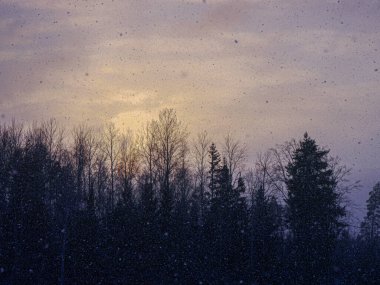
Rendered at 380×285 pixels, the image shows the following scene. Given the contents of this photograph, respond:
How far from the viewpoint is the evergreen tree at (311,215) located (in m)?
30.4

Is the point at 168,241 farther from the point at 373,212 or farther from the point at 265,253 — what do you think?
the point at 373,212

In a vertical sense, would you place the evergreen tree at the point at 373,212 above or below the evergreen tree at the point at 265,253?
above

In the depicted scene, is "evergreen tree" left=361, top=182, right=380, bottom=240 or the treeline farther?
"evergreen tree" left=361, top=182, right=380, bottom=240

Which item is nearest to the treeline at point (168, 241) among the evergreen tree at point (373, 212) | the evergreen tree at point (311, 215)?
the evergreen tree at point (311, 215)

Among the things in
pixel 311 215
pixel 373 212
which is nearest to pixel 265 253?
pixel 311 215

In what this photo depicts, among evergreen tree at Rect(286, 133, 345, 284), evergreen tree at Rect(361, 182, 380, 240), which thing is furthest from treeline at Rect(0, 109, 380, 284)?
evergreen tree at Rect(361, 182, 380, 240)

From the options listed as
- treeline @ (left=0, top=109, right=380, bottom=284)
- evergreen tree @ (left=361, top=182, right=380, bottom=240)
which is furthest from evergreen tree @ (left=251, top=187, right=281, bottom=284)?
evergreen tree @ (left=361, top=182, right=380, bottom=240)

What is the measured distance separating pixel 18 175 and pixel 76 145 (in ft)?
99.5

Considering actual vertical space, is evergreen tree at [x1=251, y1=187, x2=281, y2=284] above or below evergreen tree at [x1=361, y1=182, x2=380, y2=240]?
below

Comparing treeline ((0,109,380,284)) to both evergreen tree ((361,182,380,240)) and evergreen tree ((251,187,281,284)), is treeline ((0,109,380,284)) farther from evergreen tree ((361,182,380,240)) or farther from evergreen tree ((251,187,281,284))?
evergreen tree ((361,182,380,240))

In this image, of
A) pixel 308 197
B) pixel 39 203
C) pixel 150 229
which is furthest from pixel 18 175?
pixel 308 197

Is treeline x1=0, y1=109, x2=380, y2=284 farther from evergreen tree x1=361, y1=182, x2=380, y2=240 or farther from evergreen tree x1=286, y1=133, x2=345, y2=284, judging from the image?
evergreen tree x1=361, y1=182, x2=380, y2=240

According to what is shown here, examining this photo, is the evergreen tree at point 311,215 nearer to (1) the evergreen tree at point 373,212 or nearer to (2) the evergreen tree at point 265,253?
(2) the evergreen tree at point 265,253

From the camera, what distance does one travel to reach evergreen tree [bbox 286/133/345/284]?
1197 inches
